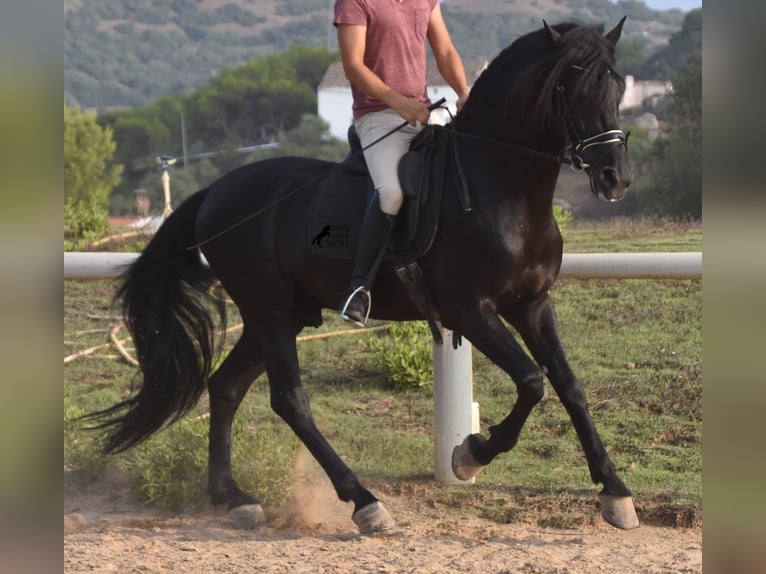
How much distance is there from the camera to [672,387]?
709 cm

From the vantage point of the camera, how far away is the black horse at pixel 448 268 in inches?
178

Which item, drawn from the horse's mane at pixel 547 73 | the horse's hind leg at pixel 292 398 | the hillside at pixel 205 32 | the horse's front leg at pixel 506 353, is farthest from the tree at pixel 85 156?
the hillside at pixel 205 32

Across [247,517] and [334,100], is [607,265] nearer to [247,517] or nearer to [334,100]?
[247,517]

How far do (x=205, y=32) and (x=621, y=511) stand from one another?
163141mm

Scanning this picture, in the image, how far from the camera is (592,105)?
432 centimetres

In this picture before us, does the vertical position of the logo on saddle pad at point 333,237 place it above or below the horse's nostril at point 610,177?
below

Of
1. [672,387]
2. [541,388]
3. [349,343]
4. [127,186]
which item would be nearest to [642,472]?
[672,387]

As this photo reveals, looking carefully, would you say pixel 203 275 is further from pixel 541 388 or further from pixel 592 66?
pixel 592 66

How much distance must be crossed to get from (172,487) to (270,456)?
1.76 feet

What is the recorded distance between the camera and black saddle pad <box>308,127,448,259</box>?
4.83 m

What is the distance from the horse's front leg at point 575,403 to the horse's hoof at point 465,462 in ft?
1.73

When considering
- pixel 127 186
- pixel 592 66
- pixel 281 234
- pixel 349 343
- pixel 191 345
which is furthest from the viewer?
pixel 127 186

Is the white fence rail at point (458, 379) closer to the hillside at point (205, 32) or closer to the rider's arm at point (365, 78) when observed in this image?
the rider's arm at point (365, 78)

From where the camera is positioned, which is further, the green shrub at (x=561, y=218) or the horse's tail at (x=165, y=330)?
the green shrub at (x=561, y=218)
